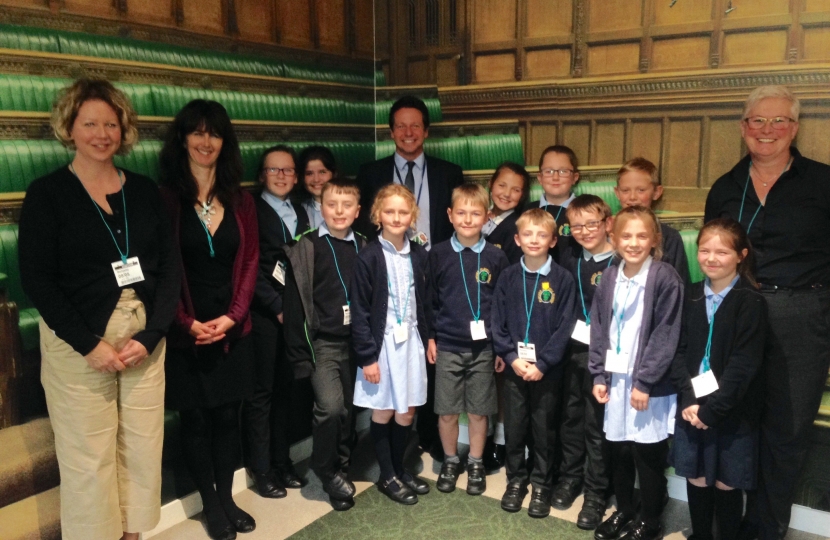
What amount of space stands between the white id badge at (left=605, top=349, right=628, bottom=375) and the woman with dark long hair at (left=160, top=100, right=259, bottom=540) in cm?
154

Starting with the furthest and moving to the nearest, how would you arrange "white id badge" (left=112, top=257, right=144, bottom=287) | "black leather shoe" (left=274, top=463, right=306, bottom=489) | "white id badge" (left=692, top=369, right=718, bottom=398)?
"black leather shoe" (left=274, top=463, right=306, bottom=489) < "white id badge" (left=692, top=369, right=718, bottom=398) < "white id badge" (left=112, top=257, right=144, bottom=287)

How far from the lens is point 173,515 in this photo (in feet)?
9.41

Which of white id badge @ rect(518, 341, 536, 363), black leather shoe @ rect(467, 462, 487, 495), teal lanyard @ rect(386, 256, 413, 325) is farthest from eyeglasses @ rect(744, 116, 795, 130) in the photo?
black leather shoe @ rect(467, 462, 487, 495)

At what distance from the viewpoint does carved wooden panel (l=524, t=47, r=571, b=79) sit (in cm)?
341

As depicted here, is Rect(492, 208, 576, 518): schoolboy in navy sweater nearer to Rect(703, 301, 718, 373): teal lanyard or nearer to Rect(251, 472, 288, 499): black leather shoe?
Rect(703, 301, 718, 373): teal lanyard

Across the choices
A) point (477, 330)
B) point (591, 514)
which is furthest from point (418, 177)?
point (591, 514)

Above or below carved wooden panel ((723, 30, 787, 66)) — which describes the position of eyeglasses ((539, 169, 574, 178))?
below

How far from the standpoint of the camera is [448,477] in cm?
316

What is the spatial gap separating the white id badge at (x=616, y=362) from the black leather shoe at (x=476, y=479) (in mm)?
961

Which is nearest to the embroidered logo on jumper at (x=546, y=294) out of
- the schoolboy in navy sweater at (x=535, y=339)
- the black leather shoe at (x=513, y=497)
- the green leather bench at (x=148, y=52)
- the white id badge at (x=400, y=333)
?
the schoolboy in navy sweater at (x=535, y=339)

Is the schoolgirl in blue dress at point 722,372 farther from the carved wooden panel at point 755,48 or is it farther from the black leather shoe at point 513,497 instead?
the carved wooden panel at point 755,48

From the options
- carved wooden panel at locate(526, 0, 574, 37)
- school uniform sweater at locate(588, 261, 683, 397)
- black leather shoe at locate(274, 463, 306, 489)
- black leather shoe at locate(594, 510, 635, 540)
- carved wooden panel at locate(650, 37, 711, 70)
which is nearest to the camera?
school uniform sweater at locate(588, 261, 683, 397)

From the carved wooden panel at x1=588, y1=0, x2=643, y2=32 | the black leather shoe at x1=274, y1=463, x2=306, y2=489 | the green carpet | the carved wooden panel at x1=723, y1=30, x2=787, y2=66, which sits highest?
the carved wooden panel at x1=588, y1=0, x2=643, y2=32

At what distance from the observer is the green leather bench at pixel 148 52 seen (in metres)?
2.33
